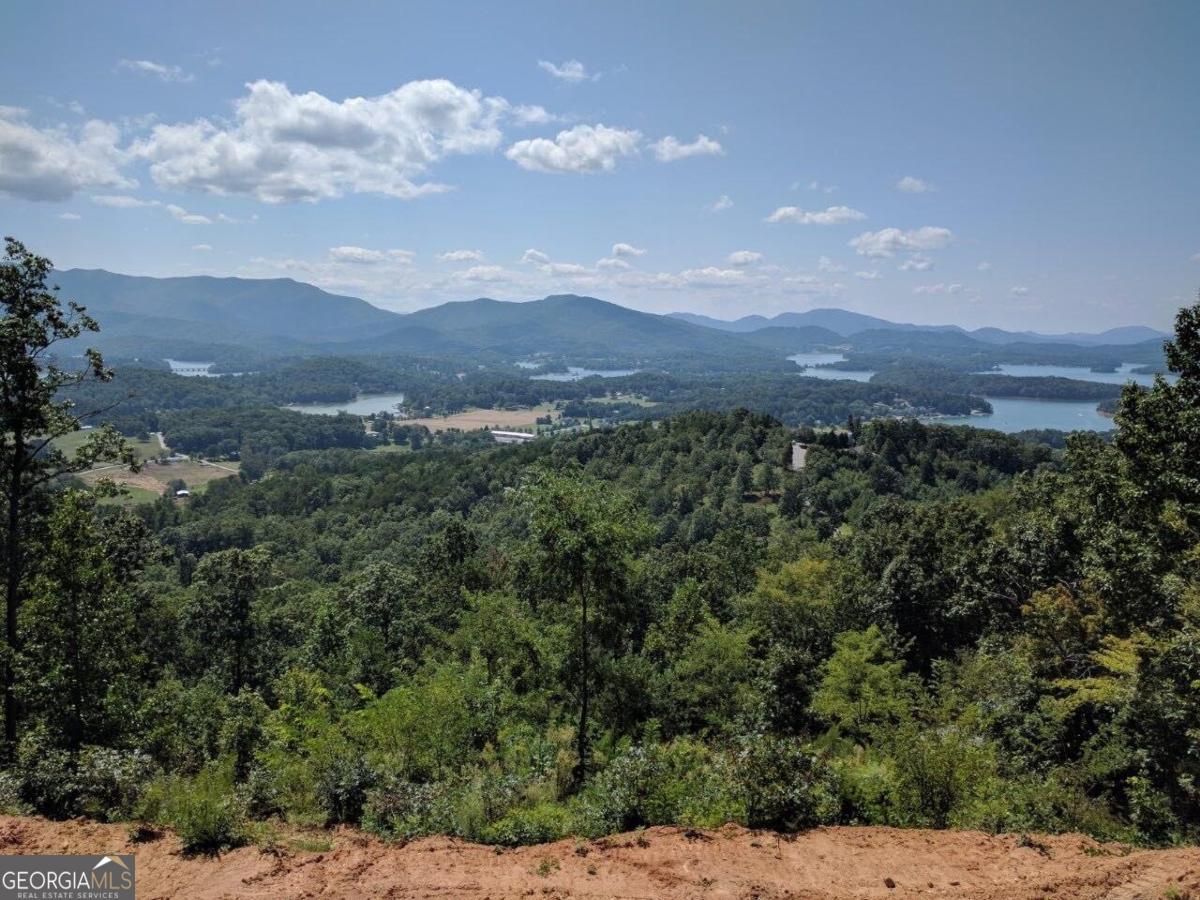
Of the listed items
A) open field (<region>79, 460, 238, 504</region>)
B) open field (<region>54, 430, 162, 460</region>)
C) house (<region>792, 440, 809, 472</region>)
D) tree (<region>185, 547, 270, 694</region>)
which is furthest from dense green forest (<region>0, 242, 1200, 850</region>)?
open field (<region>54, 430, 162, 460</region>)

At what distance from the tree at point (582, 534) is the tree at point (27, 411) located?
32.4 ft

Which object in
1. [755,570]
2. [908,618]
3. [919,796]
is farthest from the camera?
[755,570]

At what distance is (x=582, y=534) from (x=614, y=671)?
20.2ft

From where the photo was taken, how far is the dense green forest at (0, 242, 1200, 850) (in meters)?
10.3

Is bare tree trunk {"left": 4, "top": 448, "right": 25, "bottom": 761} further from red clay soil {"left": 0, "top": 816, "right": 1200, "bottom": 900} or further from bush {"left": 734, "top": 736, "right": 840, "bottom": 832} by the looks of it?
bush {"left": 734, "top": 736, "right": 840, "bottom": 832}

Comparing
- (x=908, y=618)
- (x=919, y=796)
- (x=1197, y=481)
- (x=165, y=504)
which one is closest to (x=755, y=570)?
(x=908, y=618)

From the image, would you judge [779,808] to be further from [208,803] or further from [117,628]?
[117,628]

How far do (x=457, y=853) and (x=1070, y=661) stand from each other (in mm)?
20790

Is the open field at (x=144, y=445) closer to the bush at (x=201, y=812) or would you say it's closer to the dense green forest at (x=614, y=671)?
the dense green forest at (x=614, y=671)

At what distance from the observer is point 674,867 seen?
8.55 meters

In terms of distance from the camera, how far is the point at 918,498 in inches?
3346

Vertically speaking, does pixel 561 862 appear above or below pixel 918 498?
above

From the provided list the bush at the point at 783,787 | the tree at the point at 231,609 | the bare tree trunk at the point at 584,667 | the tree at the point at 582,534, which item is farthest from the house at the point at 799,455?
the bush at the point at 783,787

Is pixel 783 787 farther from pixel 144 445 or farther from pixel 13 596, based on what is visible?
pixel 144 445
